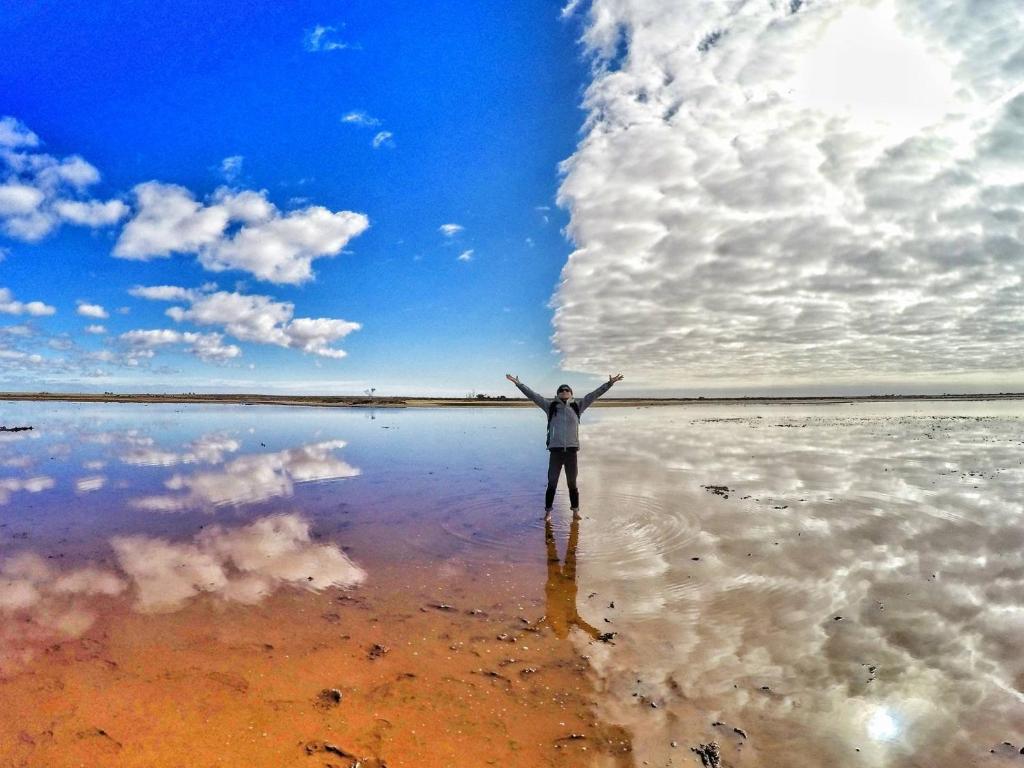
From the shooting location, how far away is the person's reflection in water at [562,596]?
650cm

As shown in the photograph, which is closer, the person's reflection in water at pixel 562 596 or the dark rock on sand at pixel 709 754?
the dark rock on sand at pixel 709 754

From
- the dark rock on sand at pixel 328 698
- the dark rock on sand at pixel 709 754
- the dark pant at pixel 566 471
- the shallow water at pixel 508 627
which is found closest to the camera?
the dark rock on sand at pixel 709 754

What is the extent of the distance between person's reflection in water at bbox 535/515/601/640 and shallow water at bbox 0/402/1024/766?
5cm

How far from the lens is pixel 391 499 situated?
541 inches

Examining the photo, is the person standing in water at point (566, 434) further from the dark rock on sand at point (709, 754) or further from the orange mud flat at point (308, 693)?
the dark rock on sand at point (709, 754)

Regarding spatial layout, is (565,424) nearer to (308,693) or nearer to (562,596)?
(562,596)

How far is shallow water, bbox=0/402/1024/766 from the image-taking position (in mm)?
4426

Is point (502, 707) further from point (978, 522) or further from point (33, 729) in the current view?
point (978, 522)

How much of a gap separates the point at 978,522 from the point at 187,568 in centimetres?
1560

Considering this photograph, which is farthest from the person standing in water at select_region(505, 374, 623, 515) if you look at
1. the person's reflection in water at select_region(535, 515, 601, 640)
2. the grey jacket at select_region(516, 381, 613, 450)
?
the person's reflection in water at select_region(535, 515, 601, 640)

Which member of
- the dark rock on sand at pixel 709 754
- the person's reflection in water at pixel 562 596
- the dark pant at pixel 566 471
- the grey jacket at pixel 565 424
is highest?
the grey jacket at pixel 565 424

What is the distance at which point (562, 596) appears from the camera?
746cm

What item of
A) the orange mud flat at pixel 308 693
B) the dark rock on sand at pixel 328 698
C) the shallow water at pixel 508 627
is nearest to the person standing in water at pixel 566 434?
the shallow water at pixel 508 627

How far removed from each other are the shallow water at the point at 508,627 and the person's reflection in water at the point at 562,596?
5 cm
